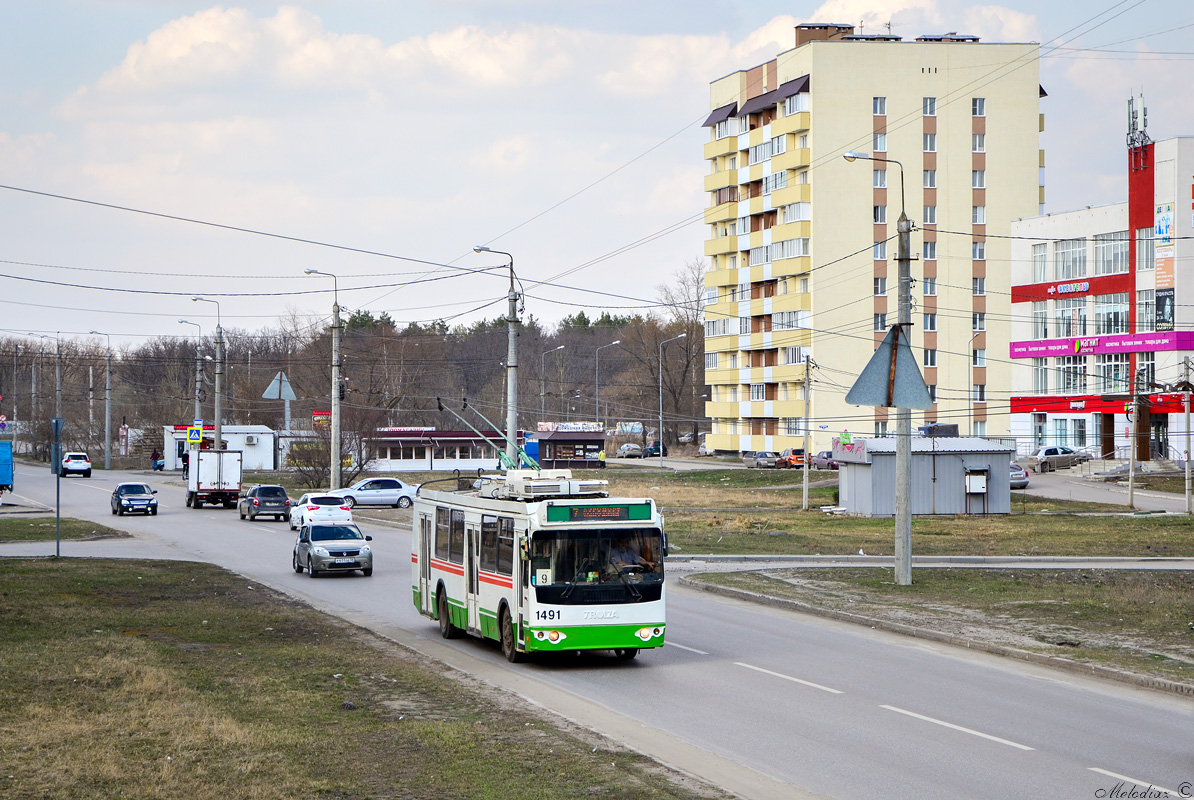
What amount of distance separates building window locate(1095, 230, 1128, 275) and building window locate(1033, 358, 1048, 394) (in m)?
7.73

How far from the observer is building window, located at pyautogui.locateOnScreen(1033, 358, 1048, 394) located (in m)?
87.1

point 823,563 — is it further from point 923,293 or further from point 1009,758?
point 923,293

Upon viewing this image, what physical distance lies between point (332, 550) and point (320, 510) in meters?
10.5

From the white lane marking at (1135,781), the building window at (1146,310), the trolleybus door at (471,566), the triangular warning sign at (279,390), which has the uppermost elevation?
the building window at (1146,310)

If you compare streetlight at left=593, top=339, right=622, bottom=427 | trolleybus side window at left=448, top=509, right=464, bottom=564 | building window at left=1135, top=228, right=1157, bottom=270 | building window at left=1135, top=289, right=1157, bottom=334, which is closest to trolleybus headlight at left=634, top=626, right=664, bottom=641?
trolleybus side window at left=448, top=509, right=464, bottom=564

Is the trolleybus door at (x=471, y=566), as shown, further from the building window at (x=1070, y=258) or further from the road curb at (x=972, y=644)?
the building window at (x=1070, y=258)

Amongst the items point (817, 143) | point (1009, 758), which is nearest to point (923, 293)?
point (817, 143)

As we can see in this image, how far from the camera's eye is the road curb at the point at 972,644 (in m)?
14.3

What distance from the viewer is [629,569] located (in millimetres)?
16141

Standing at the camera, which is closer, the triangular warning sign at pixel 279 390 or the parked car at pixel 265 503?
the parked car at pixel 265 503

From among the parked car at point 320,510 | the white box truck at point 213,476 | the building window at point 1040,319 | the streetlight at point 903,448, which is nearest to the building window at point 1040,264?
the building window at point 1040,319

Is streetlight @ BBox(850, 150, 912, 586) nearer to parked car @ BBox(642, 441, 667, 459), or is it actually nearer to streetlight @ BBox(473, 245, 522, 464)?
streetlight @ BBox(473, 245, 522, 464)

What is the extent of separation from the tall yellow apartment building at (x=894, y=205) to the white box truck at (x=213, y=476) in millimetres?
47424

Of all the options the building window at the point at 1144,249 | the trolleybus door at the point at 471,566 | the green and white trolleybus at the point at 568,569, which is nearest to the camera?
the green and white trolleybus at the point at 568,569
